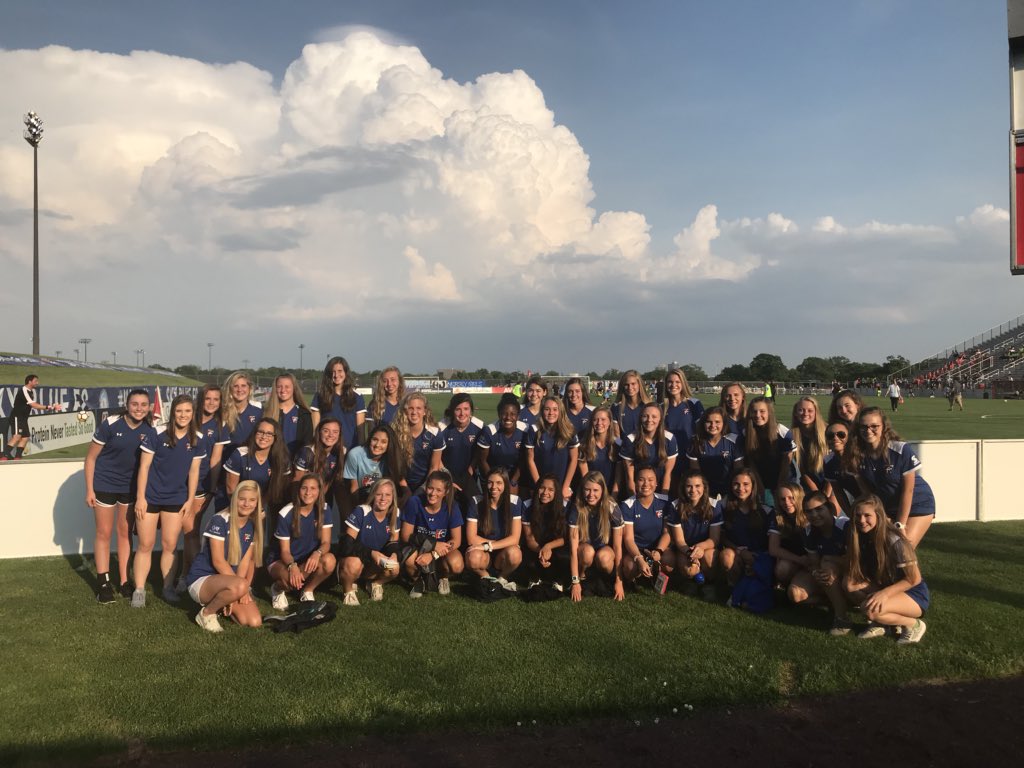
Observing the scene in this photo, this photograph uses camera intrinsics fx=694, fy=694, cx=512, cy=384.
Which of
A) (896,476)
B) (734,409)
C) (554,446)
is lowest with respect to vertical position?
(896,476)

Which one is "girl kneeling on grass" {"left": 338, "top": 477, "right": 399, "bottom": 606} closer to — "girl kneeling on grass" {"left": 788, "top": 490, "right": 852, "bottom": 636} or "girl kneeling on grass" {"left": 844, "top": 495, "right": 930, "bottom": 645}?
"girl kneeling on grass" {"left": 788, "top": 490, "right": 852, "bottom": 636}

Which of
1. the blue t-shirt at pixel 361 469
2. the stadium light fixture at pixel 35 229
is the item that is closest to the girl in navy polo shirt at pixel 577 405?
the blue t-shirt at pixel 361 469

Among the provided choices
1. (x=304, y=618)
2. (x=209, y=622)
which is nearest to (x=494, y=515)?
(x=304, y=618)

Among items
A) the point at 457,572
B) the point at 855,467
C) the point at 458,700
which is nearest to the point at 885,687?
the point at 855,467

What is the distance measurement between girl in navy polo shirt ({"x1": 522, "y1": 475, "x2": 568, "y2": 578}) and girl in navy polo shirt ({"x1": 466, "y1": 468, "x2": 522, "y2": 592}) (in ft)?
0.37

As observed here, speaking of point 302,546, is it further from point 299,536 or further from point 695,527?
point 695,527

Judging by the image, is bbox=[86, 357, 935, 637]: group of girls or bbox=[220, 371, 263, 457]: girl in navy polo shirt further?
bbox=[220, 371, 263, 457]: girl in navy polo shirt

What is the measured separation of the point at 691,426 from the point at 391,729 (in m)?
4.30

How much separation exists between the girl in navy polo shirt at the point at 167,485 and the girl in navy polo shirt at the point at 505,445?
2.50m

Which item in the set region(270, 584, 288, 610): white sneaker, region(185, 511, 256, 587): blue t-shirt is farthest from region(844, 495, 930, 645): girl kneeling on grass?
region(185, 511, 256, 587): blue t-shirt

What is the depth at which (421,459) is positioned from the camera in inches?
255

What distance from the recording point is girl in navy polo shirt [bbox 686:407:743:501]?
20.5 feet

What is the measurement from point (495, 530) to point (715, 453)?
6.89ft

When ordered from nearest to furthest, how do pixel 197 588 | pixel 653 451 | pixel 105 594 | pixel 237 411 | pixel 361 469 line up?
pixel 197 588
pixel 105 594
pixel 361 469
pixel 653 451
pixel 237 411
